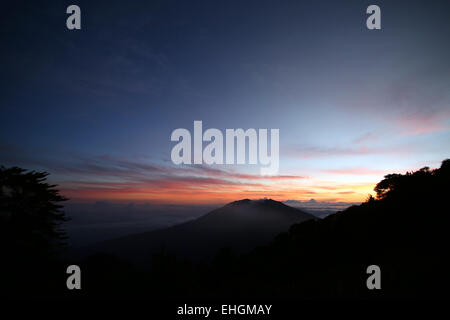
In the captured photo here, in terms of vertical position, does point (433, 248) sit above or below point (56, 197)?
below

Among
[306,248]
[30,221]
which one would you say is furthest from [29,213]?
[306,248]

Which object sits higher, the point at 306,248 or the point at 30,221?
the point at 30,221

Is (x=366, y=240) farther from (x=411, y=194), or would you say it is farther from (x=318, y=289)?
(x=318, y=289)

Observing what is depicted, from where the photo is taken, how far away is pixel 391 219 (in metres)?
16.4

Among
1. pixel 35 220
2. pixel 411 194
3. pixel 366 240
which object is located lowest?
pixel 366 240

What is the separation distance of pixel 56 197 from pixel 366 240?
1215 inches

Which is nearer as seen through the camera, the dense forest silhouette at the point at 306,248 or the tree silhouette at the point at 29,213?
the dense forest silhouette at the point at 306,248

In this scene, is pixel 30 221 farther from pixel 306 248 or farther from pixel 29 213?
pixel 306 248

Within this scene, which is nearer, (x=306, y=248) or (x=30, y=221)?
(x=30, y=221)

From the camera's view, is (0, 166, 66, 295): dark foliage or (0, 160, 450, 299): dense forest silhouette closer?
(0, 160, 450, 299): dense forest silhouette

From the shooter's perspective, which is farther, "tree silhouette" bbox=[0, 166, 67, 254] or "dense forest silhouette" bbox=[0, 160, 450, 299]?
"tree silhouette" bbox=[0, 166, 67, 254]

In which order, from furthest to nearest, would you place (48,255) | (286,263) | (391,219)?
(286,263) < (48,255) < (391,219)
